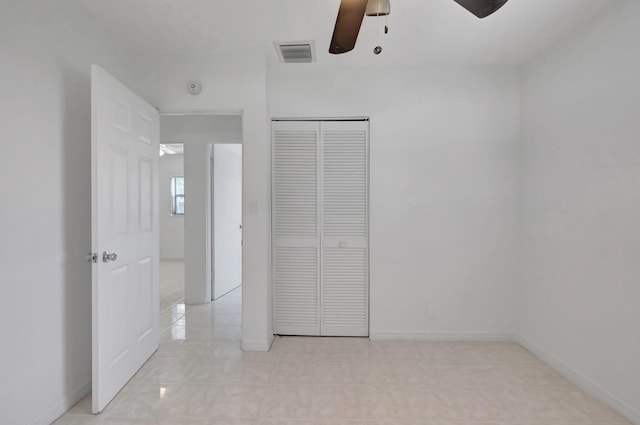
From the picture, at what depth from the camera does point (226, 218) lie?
4715 mm

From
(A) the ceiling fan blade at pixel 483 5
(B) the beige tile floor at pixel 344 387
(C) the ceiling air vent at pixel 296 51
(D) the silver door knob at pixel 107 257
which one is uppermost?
(C) the ceiling air vent at pixel 296 51

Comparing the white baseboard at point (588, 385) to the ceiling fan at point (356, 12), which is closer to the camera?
the ceiling fan at point (356, 12)

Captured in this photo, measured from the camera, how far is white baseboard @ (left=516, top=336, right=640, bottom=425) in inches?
75.3

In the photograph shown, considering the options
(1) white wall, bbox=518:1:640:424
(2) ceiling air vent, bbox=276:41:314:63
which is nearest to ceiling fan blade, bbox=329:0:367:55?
(2) ceiling air vent, bbox=276:41:314:63

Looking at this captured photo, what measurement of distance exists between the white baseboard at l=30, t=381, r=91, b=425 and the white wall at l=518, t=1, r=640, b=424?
10.8 ft

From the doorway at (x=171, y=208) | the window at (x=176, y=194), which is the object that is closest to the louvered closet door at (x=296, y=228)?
the doorway at (x=171, y=208)

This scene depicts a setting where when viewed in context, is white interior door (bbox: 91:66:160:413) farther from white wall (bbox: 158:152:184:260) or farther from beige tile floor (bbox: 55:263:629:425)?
white wall (bbox: 158:152:184:260)

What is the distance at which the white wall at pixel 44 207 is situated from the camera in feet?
5.29

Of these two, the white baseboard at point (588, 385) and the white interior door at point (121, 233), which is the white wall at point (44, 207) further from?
the white baseboard at point (588, 385)

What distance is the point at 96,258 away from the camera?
1.93m

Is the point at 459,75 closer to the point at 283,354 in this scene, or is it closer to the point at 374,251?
the point at 374,251

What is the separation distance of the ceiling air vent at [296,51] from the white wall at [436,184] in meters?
0.18

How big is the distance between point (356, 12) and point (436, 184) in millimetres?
1879

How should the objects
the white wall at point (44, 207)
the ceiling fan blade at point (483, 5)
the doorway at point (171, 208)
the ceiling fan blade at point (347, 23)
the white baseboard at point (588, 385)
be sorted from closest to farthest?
the ceiling fan blade at point (483, 5) → the ceiling fan blade at point (347, 23) → the white wall at point (44, 207) → the white baseboard at point (588, 385) → the doorway at point (171, 208)
